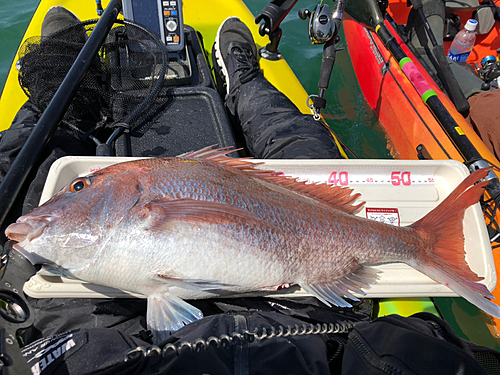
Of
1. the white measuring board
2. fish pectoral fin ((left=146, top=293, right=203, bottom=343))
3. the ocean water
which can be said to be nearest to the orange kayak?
the ocean water

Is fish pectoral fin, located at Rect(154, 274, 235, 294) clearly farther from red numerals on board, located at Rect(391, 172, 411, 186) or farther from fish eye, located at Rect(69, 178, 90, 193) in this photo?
red numerals on board, located at Rect(391, 172, 411, 186)

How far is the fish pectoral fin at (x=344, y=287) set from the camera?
127 cm

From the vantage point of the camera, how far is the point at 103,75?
2441 millimetres

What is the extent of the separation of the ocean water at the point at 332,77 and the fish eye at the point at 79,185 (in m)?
3.23

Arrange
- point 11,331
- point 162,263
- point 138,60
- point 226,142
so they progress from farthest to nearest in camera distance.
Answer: point 138,60 → point 226,142 → point 162,263 → point 11,331

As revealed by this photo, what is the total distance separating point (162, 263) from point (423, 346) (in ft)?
2.79

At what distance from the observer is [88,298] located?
1380 millimetres

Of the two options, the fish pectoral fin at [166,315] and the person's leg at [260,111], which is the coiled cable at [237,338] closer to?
the fish pectoral fin at [166,315]

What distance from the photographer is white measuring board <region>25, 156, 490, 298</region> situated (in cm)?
141

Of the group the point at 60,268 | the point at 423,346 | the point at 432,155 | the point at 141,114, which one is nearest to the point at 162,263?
the point at 60,268

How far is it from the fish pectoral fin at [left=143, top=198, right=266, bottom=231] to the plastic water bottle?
416cm

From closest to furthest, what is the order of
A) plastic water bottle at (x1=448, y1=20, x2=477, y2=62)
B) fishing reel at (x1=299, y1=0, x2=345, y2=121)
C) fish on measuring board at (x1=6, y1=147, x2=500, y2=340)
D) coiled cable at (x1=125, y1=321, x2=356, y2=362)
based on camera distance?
coiled cable at (x1=125, y1=321, x2=356, y2=362)
fish on measuring board at (x1=6, y1=147, x2=500, y2=340)
fishing reel at (x1=299, y1=0, x2=345, y2=121)
plastic water bottle at (x1=448, y1=20, x2=477, y2=62)

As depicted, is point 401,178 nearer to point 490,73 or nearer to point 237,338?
point 237,338

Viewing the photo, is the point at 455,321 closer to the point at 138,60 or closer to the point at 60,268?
the point at 60,268
